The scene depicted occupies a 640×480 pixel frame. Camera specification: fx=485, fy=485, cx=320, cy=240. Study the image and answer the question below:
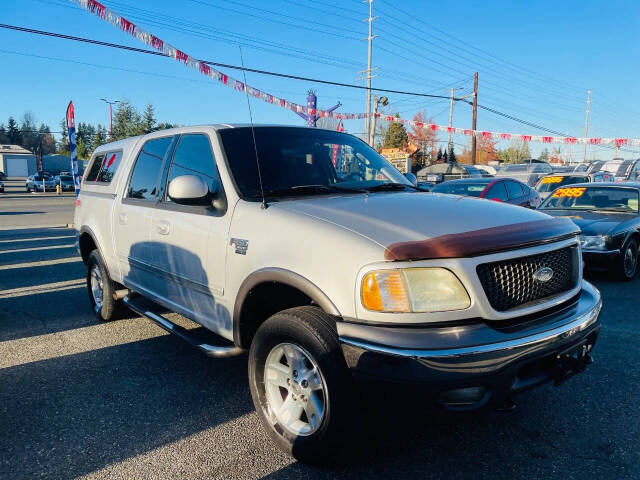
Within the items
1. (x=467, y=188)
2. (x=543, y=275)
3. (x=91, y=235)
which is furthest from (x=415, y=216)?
(x=467, y=188)

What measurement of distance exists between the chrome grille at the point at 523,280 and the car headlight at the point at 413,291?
0.16 metres

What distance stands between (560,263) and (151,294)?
9.84 feet

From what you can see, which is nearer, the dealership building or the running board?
the running board

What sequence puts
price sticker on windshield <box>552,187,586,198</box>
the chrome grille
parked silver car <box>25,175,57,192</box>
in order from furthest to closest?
parked silver car <box>25,175,57,192</box> → price sticker on windshield <box>552,187,586,198</box> → the chrome grille

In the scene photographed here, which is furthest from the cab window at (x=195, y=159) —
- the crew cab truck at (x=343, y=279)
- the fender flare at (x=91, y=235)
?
the fender flare at (x=91, y=235)

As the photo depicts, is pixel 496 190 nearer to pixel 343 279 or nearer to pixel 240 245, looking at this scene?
pixel 240 245

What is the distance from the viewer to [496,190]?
35.0ft

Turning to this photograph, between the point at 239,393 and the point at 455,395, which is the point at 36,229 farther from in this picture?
the point at 455,395

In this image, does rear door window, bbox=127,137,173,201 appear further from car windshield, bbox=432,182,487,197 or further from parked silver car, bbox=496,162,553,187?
parked silver car, bbox=496,162,553,187

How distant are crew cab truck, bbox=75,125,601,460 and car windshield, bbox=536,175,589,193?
41.8 ft

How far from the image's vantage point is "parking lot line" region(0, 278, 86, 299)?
20.7 feet

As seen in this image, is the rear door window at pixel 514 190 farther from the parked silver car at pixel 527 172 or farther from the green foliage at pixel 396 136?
the green foliage at pixel 396 136

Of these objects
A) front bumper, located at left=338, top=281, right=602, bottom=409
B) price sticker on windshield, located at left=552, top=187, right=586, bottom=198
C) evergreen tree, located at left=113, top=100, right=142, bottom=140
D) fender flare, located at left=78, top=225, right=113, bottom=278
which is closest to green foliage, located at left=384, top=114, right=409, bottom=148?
evergreen tree, located at left=113, top=100, right=142, bottom=140

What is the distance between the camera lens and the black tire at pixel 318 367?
2236mm
